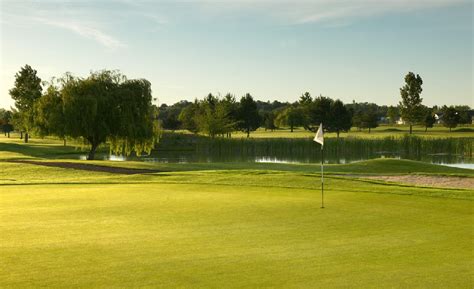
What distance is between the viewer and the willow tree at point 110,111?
43.7 m

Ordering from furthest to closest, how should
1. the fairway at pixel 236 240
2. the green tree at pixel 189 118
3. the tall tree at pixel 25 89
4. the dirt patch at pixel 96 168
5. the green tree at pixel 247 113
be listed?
the green tree at pixel 189 118 < the green tree at pixel 247 113 < the tall tree at pixel 25 89 < the dirt patch at pixel 96 168 < the fairway at pixel 236 240

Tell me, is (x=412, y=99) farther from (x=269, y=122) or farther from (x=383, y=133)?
(x=269, y=122)

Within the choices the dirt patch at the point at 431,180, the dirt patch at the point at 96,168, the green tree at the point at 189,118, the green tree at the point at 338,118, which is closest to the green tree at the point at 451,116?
the green tree at the point at 338,118

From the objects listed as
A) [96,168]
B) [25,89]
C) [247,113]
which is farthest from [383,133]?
[96,168]

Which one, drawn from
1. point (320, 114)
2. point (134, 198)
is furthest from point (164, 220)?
point (320, 114)

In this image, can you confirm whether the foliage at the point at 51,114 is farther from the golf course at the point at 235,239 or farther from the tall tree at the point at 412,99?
the tall tree at the point at 412,99

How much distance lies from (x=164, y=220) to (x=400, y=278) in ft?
19.0

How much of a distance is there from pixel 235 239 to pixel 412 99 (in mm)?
112508

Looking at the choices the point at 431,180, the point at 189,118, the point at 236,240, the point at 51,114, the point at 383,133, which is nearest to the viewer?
the point at 236,240

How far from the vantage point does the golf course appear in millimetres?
7242

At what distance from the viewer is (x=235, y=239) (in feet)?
31.3

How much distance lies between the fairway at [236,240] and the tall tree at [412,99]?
102730 millimetres

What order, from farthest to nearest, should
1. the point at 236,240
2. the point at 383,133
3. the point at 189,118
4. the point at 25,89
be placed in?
1. the point at 189,118
2. the point at 383,133
3. the point at 25,89
4. the point at 236,240

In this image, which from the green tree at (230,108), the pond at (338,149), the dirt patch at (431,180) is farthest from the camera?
the green tree at (230,108)
